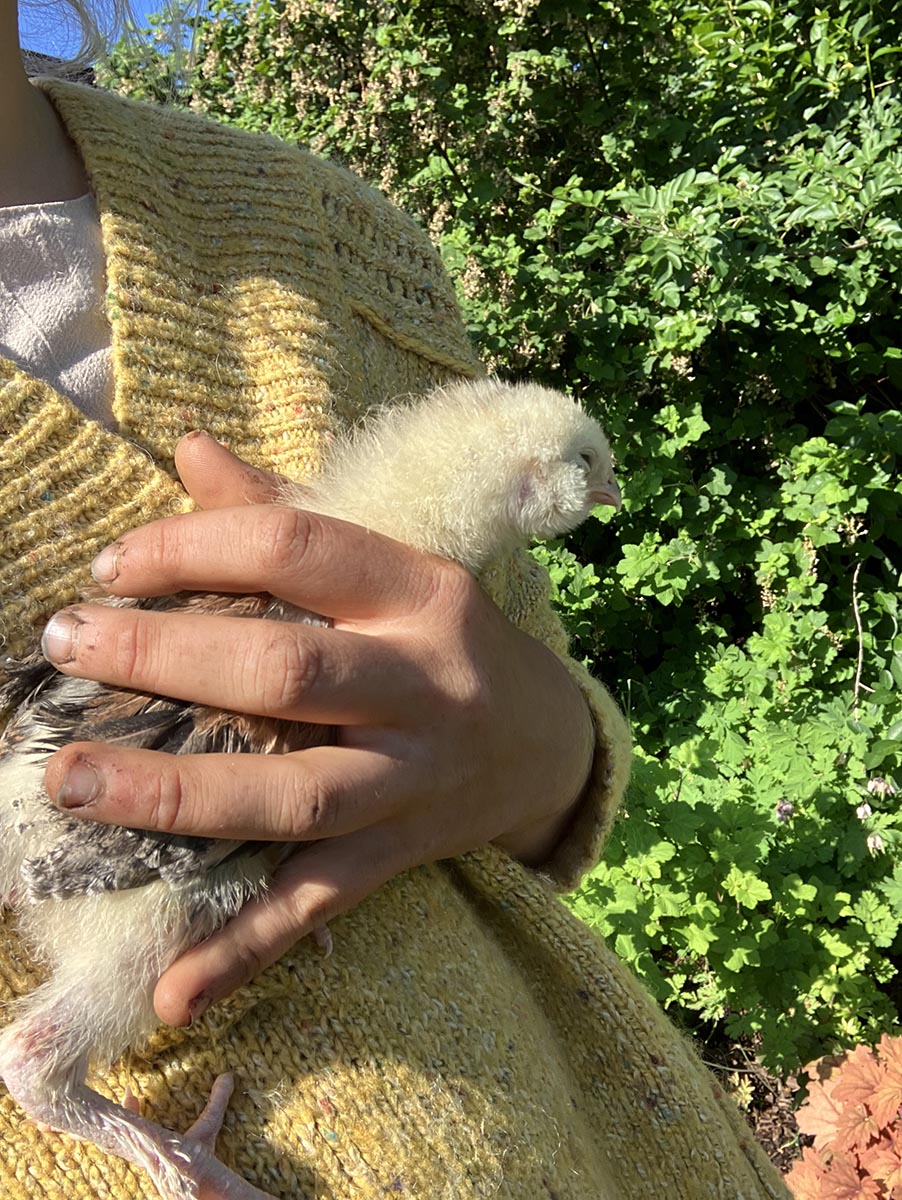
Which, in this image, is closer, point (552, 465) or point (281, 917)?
point (281, 917)

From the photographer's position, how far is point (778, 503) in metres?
3.57

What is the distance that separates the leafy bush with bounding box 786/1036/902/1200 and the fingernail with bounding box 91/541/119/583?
7.28 ft

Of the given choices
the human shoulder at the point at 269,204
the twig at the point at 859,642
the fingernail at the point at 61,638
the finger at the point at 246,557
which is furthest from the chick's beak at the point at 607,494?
the twig at the point at 859,642

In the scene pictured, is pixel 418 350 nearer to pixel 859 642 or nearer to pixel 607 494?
pixel 607 494

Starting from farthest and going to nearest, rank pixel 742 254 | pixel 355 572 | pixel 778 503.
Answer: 1. pixel 778 503
2. pixel 742 254
3. pixel 355 572

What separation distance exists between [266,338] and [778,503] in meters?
2.78

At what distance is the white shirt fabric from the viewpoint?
3.35 feet

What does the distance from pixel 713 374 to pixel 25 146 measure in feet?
9.92

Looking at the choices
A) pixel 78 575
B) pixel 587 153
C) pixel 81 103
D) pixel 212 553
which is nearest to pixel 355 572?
pixel 212 553

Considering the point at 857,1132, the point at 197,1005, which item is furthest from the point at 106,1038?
the point at 857,1132

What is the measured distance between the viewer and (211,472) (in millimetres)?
1030

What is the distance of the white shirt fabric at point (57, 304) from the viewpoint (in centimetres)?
102

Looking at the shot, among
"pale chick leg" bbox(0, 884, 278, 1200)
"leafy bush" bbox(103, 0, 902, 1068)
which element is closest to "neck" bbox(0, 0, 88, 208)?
"pale chick leg" bbox(0, 884, 278, 1200)

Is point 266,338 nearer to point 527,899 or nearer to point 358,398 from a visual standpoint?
point 358,398
